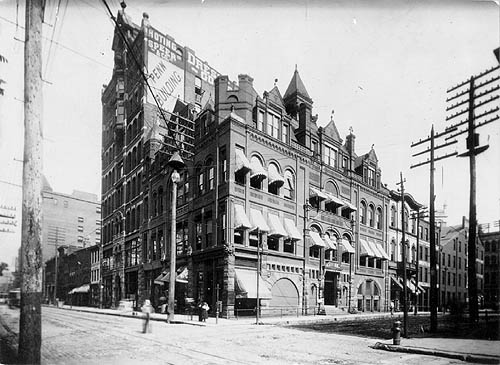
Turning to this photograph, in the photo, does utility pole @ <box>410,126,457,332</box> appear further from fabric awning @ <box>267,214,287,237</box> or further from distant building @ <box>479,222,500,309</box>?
fabric awning @ <box>267,214,287,237</box>

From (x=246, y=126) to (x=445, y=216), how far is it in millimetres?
10700

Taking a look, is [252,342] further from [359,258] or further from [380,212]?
[380,212]

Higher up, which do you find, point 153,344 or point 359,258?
point 359,258

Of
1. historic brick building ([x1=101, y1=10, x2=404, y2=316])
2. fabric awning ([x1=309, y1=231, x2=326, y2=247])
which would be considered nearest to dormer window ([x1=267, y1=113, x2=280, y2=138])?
historic brick building ([x1=101, y1=10, x2=404, y2=316])

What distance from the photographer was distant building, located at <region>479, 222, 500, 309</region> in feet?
35.1

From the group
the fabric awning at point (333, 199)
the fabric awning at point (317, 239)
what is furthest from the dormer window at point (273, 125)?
the fabric awning at point (317, 239)

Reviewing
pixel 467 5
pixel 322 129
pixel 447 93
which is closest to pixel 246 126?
pixel 322 129

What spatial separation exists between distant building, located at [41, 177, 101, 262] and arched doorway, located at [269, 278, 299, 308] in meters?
10.7

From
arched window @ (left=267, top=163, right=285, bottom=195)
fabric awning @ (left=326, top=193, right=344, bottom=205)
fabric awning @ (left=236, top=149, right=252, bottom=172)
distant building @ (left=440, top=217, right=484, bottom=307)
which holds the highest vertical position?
fabric awning @ (left=236, top=149, right=252, bottom=172)

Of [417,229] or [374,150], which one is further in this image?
[417,229]

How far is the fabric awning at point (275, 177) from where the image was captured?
19.0 meters

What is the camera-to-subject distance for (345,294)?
17.6 meters

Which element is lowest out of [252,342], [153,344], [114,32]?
[252,342]

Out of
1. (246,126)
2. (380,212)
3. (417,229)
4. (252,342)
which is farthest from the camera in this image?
(246,126)
